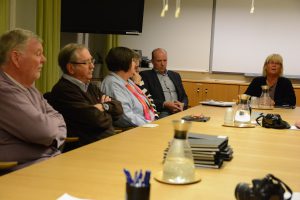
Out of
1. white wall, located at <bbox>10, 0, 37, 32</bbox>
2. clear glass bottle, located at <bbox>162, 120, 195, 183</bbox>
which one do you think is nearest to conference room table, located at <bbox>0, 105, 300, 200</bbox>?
clear glass bottle, located at <bbox>162, 120, 195, 183</bbox>

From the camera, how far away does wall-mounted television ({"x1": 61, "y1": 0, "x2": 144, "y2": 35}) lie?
5.21 meters

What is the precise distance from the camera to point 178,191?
4.91ft

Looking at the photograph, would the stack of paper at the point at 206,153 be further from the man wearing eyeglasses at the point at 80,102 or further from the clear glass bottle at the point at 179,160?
the man wearing eyeglasses at the point at 80,102

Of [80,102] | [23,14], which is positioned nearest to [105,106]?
[80,102]

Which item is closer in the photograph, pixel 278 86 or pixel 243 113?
pixel 243 113

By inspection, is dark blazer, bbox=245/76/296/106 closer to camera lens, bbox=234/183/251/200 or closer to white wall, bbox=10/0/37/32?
white wall, bbox=10/0/37/32

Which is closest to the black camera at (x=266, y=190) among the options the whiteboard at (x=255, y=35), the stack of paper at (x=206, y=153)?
the stack of paper at (x=206, y=153)

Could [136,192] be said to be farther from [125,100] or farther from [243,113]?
[125,100]

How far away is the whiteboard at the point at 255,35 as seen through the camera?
6.65 m

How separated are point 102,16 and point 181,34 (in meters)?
2.10

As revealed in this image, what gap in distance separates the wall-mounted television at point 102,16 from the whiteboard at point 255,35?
192 centimetres

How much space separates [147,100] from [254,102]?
1.22m

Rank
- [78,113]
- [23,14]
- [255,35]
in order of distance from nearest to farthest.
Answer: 1. [78,113]
2. [23,14]
3. [255,35]

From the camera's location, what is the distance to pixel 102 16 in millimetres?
5336
